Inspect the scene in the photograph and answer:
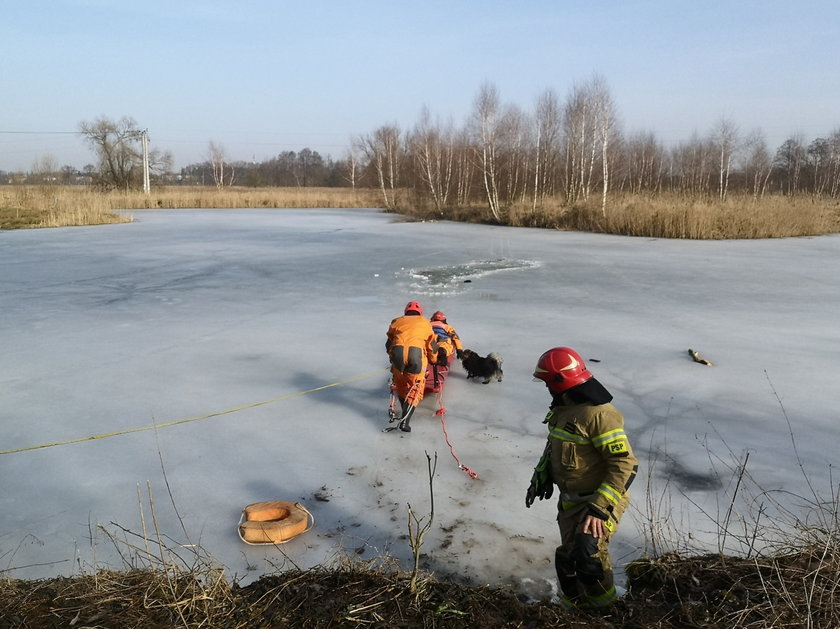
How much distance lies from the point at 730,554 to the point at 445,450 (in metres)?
1.91

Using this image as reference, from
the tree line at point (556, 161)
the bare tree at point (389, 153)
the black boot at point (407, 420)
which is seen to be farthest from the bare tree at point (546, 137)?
the black boot at point (407, 420)

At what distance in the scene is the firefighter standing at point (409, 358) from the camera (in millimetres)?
4719

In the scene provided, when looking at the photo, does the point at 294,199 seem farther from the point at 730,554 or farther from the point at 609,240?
the point at 730,554

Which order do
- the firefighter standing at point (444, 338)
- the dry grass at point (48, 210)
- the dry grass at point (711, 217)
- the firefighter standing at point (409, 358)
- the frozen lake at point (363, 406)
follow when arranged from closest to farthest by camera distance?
the frozen lake at point (363, 406) < the firefighter standing at point (409, 358) < the firefighter standing at point (444, 338) < the dry grass at point (711, 217) < the dry grass at point (48, 210)

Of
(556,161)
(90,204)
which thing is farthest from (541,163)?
(90,204)

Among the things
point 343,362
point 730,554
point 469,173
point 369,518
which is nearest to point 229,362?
point 343,362

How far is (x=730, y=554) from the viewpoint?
293cm

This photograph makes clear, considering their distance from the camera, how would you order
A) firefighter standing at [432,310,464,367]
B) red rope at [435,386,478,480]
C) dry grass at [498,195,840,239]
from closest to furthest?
1. red rope at [435,386,478,480]
2. firefighter standing at [432,310,464,367]
3. dry grass at [498,195,840,239]

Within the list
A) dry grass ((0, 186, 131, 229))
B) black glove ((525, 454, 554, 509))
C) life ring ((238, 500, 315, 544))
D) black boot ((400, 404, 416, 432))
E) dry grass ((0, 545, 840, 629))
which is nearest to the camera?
dry grass ((0, 545, 840, 629))

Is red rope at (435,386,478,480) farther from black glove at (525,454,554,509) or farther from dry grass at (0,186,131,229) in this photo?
dry grass at (0,186,131,229)

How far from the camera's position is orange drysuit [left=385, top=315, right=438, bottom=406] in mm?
4730

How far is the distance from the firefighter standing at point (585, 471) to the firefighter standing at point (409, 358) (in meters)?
2.13

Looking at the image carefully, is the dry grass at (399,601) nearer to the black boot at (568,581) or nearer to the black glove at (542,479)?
the black boot at (568,581)

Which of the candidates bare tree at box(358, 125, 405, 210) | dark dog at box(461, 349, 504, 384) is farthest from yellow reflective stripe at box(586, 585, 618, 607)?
bare tree at box(358, 125, 405, 210)
